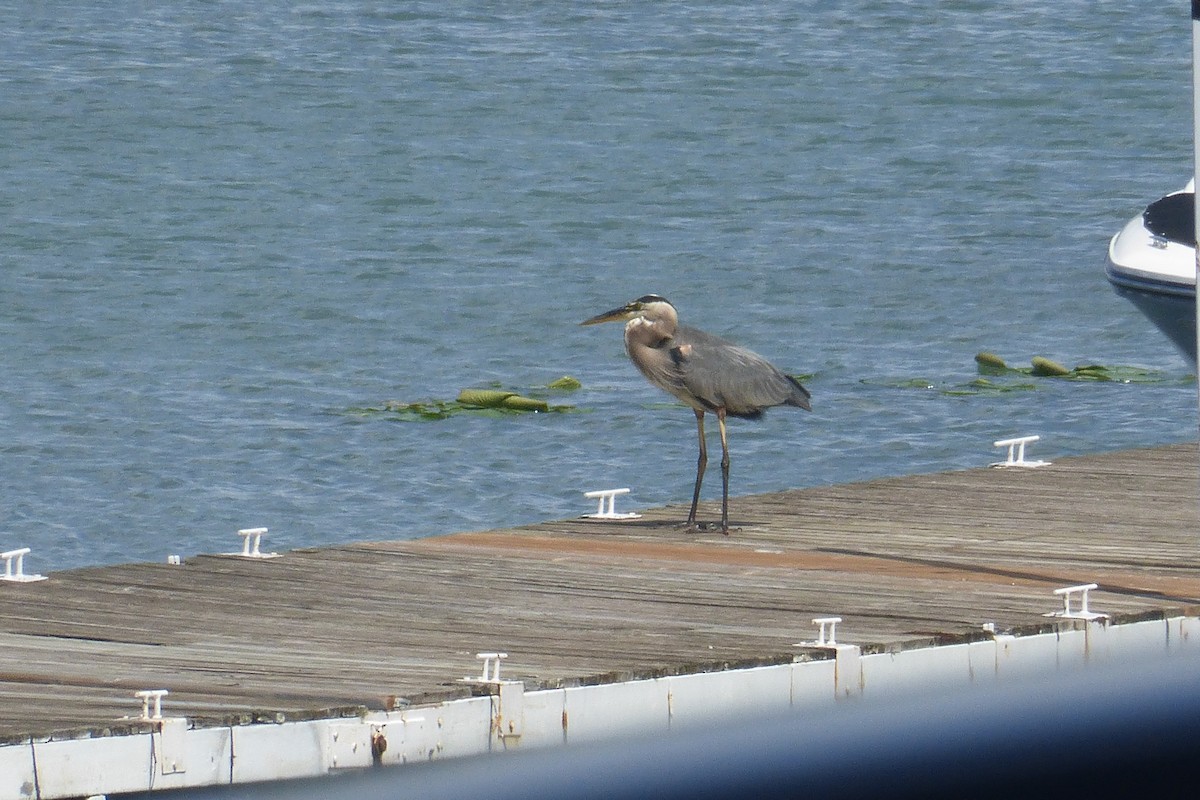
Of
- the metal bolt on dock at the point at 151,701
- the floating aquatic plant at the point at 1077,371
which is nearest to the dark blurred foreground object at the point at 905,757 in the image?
the metal bolt on dock at the point at 151,701

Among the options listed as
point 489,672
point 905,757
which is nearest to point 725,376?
point 489,672

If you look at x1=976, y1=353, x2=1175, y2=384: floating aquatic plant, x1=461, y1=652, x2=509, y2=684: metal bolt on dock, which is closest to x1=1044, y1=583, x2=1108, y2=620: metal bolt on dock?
x1=461, y1=652, x2=509, y2=684: metal bolt on dock

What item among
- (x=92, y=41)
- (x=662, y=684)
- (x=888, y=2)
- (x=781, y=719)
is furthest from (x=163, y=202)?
(x=781, y=719)

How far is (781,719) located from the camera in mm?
1530

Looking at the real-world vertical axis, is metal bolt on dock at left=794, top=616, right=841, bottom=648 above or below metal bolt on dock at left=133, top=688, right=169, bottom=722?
above

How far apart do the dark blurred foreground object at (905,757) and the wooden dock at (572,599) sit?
3.43 m

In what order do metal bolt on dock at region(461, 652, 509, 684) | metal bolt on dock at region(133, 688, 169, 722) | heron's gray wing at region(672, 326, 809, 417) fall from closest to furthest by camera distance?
metal bolt on dock at region(133, 688, 169, 722)
metal bolt on dock at region(461, 652, 509, 684)
heron's gray wing at region(672, 326, 809, 417)

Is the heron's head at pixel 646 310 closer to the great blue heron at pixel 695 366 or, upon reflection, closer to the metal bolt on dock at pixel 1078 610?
A: the great blue heron at pixel 695 366

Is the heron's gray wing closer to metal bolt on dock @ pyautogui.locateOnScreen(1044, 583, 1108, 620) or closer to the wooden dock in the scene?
the wooden dock

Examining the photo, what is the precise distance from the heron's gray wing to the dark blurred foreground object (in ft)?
22.6

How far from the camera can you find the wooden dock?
5.69m

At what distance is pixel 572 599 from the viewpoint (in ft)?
23.8

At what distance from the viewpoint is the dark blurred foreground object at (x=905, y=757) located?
1.43 m

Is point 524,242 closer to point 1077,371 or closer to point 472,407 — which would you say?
point 1077,371
